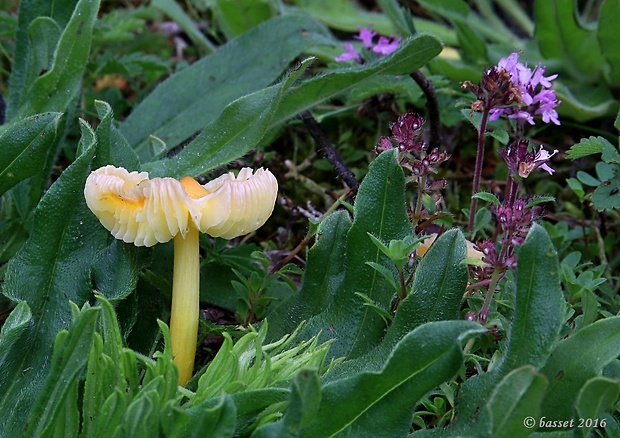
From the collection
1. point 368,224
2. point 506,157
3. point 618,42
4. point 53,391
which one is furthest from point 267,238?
point 618,42

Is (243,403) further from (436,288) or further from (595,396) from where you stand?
(595,396)

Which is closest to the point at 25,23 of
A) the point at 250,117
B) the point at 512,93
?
the point at 250,117

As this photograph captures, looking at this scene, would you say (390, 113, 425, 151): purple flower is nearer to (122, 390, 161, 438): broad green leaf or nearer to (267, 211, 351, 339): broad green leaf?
(267, 211, 351, 339): broad green leaf

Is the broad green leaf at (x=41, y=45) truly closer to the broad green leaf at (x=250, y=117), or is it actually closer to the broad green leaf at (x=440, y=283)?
the broad green leaf at (x=250, y=117)

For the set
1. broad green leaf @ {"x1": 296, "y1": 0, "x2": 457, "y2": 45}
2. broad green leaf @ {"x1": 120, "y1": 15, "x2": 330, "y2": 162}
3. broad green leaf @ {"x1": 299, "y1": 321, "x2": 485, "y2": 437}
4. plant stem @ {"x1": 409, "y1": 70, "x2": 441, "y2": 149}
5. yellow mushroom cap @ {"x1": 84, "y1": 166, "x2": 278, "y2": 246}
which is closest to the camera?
broad green leaf @ {"x1": 299, "y1": 321, "x2": 485, "y2": 437}

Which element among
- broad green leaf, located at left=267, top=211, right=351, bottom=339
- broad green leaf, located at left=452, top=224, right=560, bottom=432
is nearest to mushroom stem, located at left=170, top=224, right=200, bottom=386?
broad green leaf, located at left=267, top=211, right=351, bottom=339

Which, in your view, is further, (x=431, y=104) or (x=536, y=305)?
(x=431, y=104)

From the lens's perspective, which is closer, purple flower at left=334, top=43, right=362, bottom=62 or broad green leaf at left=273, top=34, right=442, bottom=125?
broad green leaf at left=273, top=34, right=442, bottom=125
